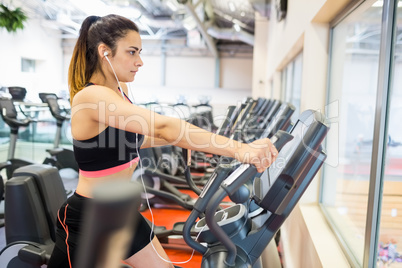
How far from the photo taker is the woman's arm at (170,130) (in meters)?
1.01

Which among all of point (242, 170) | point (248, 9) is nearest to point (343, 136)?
point (242, 170)

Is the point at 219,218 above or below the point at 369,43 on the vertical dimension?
below

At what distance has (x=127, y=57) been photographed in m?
1.33

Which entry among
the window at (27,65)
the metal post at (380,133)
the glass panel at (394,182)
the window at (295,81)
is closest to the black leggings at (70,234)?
the metal post at (380,133)

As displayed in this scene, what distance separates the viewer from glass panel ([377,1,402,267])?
1725 mm

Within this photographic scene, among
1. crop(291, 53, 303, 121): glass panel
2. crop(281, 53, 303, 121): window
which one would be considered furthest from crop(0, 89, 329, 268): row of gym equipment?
crop(291, 53, 303, 121): glass panel

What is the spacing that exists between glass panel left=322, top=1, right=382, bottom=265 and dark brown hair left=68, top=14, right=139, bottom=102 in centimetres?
155

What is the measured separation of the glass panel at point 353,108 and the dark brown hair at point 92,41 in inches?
61.0

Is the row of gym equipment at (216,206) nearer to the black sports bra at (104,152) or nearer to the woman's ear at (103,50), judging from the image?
the black sports bra at (104,152)

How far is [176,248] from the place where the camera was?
2.95m

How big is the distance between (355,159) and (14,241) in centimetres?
305

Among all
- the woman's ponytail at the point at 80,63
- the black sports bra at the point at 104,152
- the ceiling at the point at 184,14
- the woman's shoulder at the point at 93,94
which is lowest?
the black sports bra at the point at 104,152

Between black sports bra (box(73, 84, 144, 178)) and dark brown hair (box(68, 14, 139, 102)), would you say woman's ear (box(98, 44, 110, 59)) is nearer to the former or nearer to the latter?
dark brown hair (box(68, 14, 139, 102))

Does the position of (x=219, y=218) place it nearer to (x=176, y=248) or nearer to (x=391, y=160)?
(x=391, y=160)
